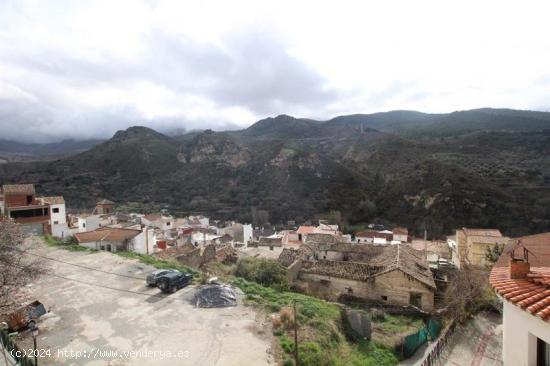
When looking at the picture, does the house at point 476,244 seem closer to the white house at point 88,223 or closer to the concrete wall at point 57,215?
the white house at point 88,223

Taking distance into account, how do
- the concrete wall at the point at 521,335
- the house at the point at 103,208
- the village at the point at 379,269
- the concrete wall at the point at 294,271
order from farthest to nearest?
the house at the point at 103,208 < the concrete wall at the point at 294,271 < the village at the point at 379,269 < the concrete wall at the point at 521,335

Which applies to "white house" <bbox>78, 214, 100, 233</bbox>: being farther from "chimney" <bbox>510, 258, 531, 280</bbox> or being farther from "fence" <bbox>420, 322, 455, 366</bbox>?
"chimney" <bbox>510, 258, 531, 280</bbox>

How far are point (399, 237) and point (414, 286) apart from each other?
2227cm

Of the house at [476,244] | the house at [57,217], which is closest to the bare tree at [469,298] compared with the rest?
the house at [476,244]

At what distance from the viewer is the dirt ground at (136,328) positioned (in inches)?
350

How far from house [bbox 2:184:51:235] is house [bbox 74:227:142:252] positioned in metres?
6.12

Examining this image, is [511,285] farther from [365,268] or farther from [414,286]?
[365,268]

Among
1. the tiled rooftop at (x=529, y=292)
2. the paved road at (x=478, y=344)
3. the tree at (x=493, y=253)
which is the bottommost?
the paved road at (x=478, y=344)

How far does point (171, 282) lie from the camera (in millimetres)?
13594

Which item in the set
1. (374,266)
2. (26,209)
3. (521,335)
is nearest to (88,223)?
(26,209)

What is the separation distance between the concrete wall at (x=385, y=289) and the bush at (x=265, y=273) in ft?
10.8

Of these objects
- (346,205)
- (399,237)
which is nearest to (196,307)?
(399,237)

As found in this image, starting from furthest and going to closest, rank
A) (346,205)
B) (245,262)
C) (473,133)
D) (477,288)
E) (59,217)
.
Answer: (473,133)
(346,205)
(59,217)
(245,262)
(477,288)

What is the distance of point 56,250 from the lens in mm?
20594
